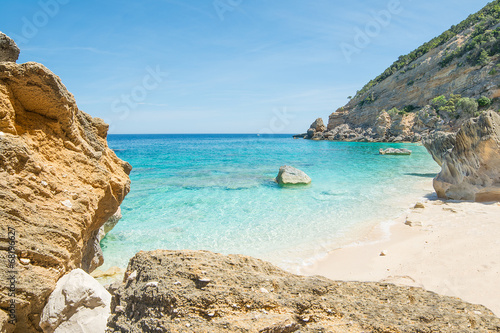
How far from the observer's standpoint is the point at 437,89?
56.2 meters

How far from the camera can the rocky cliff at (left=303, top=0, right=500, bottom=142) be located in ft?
157

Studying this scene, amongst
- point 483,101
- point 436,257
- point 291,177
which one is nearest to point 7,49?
point 436,257

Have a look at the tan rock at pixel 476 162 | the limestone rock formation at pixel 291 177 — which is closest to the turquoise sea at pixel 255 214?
the limestone rock formation at pixel 291 177

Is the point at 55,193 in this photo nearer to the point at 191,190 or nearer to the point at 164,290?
the point at 164,290

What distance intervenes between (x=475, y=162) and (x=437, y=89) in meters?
55.8

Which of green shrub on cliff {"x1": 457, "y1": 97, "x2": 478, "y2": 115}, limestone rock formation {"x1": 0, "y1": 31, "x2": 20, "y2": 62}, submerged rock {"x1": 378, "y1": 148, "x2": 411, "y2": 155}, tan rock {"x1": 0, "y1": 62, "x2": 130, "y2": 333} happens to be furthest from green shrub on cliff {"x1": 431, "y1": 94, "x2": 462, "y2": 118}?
limestone rock formation {"x1": 0, "y1": 31, "x2": 20, "y2": 62}

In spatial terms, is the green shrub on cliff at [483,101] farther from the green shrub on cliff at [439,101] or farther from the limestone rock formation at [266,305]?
the limestone rock formation at [266,305]

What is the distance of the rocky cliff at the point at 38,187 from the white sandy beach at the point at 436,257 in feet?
17.3

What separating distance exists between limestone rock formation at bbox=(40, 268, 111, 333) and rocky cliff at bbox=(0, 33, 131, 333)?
13 centimetres

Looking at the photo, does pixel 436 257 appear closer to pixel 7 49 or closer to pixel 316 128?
pixel 7 49

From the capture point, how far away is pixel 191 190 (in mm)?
16453

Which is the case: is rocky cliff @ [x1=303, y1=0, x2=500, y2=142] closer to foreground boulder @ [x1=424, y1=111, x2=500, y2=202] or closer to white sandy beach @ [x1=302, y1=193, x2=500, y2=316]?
foreground boulder @ [x1=424, y1=111, x2=500, y2=202]

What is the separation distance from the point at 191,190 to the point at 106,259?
28.4ft

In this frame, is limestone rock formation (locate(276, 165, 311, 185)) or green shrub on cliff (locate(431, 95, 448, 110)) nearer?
limestone rock formation (locate(276, 165, 311, 185))
